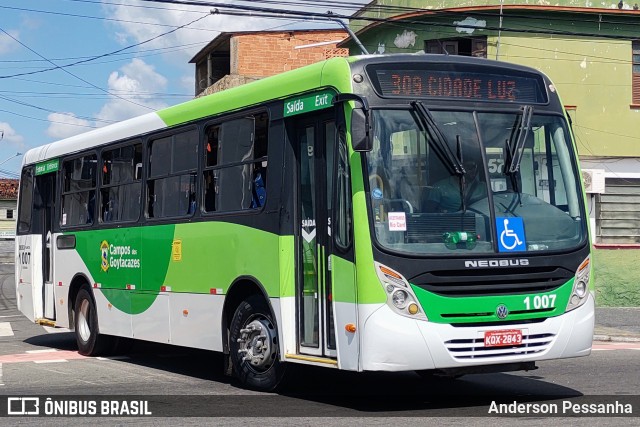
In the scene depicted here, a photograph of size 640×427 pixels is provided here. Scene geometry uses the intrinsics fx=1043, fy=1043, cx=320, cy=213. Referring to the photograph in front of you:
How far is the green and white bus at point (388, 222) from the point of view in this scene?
916 cm

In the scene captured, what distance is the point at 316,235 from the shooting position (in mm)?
10039

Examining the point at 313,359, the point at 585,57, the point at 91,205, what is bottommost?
the point at 313,359

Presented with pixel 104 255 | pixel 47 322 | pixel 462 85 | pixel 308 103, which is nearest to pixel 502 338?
pixel 462 85

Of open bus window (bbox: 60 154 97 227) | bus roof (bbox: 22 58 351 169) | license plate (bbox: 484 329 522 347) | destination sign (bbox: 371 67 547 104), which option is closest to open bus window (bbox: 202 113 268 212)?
bus roof (bbox: 22 58 351 169)

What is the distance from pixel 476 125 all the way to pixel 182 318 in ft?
15.4

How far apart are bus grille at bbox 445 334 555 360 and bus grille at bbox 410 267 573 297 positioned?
0.42 metres

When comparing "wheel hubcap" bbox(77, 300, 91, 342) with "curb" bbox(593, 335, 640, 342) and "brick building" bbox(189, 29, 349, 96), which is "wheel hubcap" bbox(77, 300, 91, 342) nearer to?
"curb" bbox(593, 335, 640, 342)

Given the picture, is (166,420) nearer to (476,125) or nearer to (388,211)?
(388,211)

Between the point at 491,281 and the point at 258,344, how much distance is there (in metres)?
2.78

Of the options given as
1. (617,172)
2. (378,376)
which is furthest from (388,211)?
(617,172)

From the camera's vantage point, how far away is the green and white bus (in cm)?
916

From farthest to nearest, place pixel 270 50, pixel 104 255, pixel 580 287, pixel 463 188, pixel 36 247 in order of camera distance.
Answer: pixel 270 50
pixel 36 247
pixel 104 255
pixel 580 287
pixel 463 188

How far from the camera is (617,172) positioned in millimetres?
26594

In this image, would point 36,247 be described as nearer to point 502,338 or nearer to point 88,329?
point 88,329
